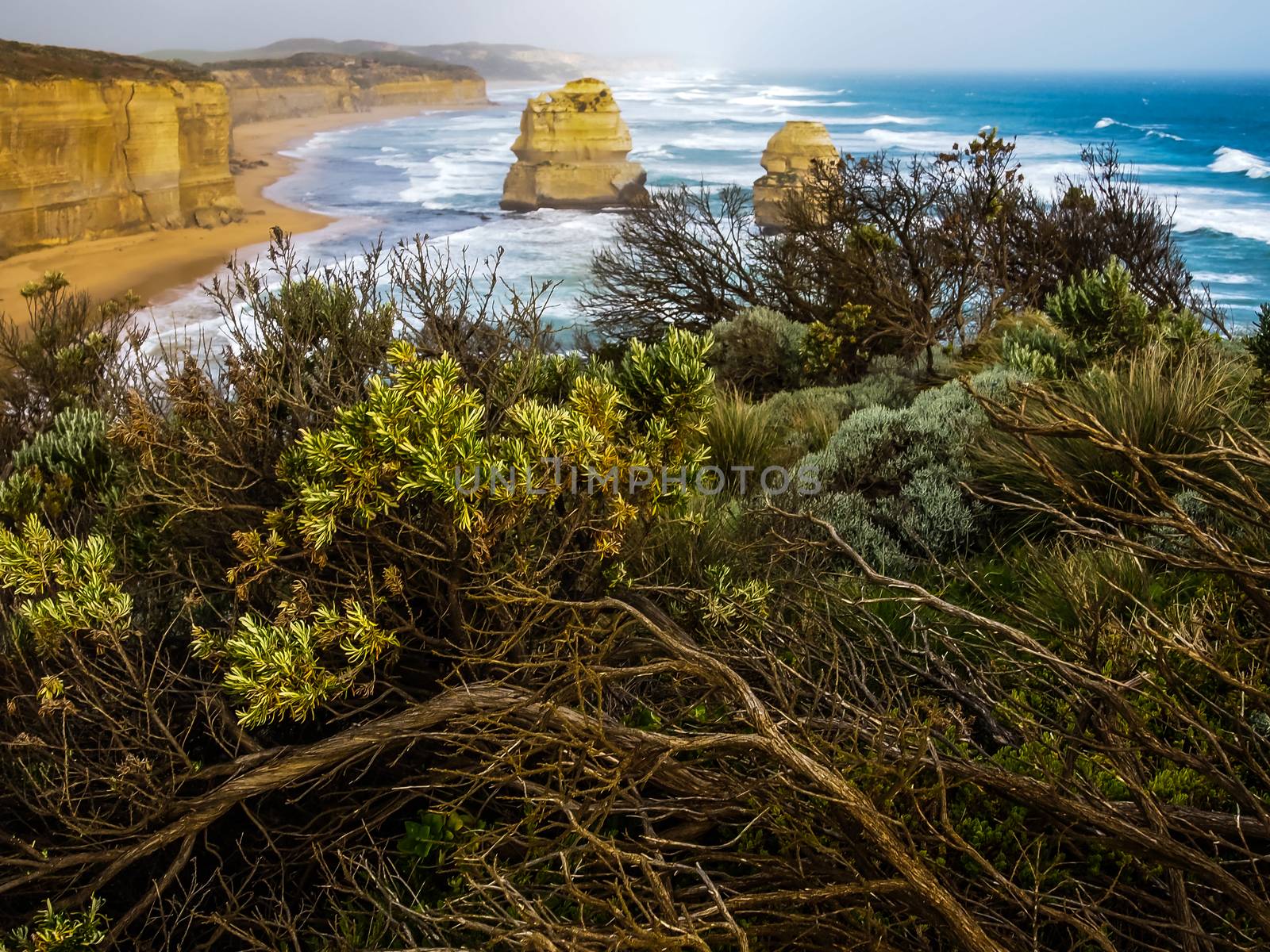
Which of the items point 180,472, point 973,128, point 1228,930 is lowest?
point 1228,930

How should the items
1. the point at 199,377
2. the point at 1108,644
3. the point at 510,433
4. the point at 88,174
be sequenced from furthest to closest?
the point at 88,174
the point at 199,377
the point at 510,433
the point at 1108,644

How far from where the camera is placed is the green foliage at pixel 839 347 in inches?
334

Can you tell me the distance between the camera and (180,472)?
280cm

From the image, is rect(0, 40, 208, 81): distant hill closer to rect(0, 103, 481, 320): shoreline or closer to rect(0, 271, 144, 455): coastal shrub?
rect(0, 103, 481, 320): shoreline

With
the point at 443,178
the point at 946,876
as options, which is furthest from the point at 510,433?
the point at 443,178

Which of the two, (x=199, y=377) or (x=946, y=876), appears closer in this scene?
(x=946, y=876)

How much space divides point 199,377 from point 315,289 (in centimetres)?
80

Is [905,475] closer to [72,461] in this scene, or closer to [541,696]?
[541,696]

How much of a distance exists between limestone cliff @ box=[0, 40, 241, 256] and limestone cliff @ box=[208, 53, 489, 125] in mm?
24539

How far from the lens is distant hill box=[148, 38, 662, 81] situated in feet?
250

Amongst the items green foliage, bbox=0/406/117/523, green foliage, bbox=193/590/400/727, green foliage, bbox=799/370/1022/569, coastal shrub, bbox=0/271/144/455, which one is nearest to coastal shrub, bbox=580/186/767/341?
green foliage, bbox=799/370/1022/569

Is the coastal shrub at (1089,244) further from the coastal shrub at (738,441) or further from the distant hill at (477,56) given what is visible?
the distant hill at (477,56)

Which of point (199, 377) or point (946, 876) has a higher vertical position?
point (199, 377)

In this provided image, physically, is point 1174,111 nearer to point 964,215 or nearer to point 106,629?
point 964,215
